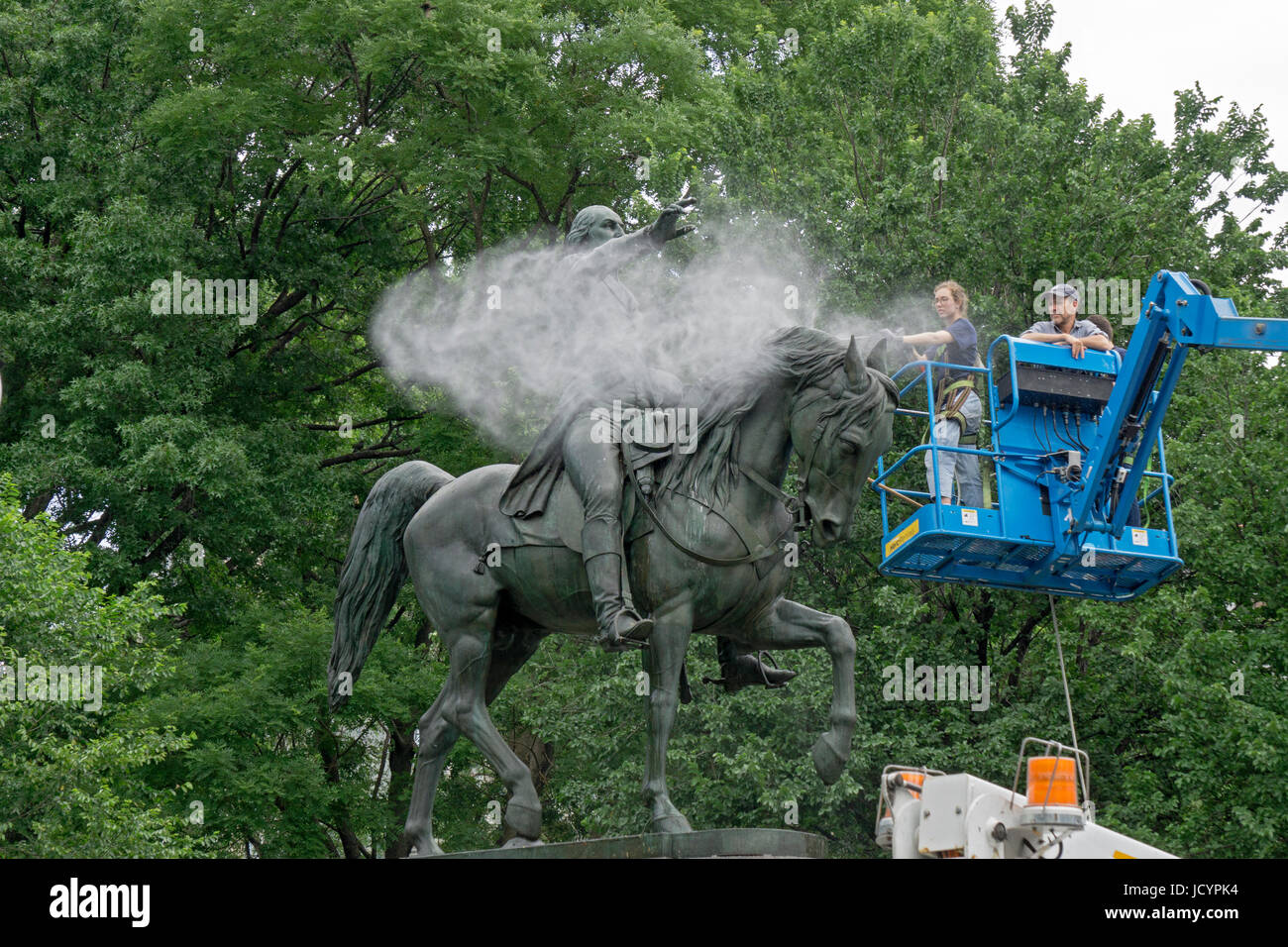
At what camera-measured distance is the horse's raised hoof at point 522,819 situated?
28.4ft

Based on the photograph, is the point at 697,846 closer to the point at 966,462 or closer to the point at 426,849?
the point at 426,849

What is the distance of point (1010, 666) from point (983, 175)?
712 centimetres

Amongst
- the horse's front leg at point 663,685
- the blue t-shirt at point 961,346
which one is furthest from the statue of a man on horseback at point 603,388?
the blue t-shirt at point 961,346

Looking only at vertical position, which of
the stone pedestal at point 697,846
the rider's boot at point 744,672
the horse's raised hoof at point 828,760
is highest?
the rider's boot at point 744,672

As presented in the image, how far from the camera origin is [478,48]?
75.4ft

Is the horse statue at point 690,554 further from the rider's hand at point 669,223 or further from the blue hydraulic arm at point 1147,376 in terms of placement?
the blue hydraulic arm at point 1147,376

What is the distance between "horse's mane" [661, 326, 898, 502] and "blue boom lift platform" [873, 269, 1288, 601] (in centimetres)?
389

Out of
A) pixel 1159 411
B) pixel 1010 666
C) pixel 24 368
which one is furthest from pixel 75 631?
pixel 1159 411

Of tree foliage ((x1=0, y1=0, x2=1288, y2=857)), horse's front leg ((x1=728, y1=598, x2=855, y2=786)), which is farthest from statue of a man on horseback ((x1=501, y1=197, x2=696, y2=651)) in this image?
tree foliage ((x1=0, y1=0, x2=1288, y2=857))

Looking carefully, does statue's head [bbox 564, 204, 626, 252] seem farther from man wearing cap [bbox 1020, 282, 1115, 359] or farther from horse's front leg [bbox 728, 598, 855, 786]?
man wearing cap [bbox 1020, 282, 1115, 359]

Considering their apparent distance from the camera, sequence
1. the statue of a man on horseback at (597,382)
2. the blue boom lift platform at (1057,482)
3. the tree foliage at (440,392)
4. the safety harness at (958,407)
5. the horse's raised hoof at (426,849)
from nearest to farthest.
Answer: the statue of a man on horseback at (597,382) < the horse's raised hoof at (426,849) < the blue boom lift platform at (1057,482) < the safety harness at (958,407) < the tree foliage at (440,392)

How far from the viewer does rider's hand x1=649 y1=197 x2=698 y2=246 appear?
866 centimetres

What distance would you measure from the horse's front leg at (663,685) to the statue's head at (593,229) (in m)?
2.45
